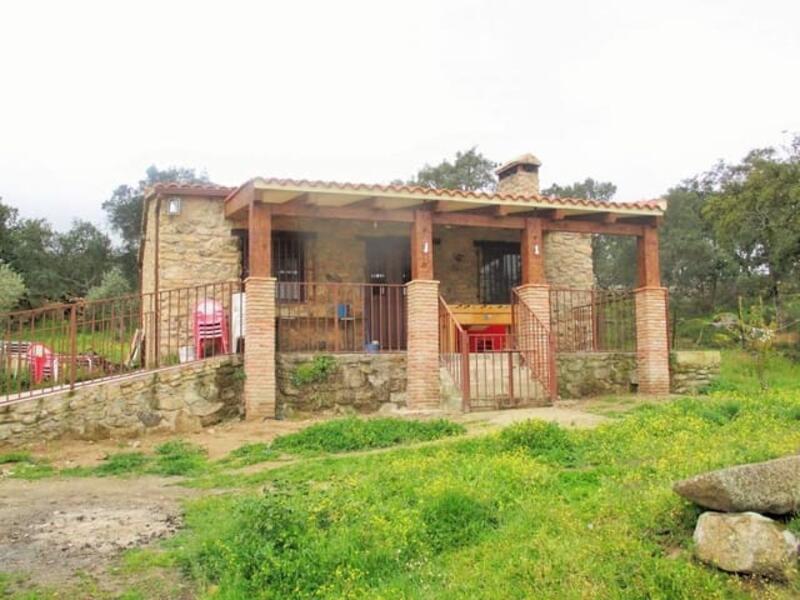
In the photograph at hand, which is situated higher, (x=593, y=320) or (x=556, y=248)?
(x=556, y=248)

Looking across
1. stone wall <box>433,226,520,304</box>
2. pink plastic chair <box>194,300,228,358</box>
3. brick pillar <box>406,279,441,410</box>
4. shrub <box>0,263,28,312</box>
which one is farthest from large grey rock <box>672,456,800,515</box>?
shrub <box>0,263,28,312</box>

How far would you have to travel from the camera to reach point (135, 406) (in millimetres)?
9438

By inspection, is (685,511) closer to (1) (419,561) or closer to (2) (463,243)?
(1) (419,561)

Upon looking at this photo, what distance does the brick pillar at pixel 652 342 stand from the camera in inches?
484

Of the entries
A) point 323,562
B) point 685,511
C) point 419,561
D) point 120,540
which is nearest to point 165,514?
point 120,540

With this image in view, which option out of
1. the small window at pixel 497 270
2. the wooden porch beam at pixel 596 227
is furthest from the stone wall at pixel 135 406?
the small window at pixel 497 270

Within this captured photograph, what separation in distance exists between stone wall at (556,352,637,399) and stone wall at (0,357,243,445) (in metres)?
5.51

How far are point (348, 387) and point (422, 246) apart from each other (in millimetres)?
2540

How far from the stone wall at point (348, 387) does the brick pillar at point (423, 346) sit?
307 millimetres

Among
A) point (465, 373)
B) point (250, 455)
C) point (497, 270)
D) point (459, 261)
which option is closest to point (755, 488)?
point (250, 455)

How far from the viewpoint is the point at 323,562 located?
13.3 ft

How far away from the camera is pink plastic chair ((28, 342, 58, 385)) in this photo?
30.7 ft

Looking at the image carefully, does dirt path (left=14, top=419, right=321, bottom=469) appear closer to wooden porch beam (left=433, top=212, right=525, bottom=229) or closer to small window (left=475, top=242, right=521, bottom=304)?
wooden porch beam (left=433, top=212, right=525, bottom=229)

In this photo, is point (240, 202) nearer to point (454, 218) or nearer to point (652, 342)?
point (454, 218)
